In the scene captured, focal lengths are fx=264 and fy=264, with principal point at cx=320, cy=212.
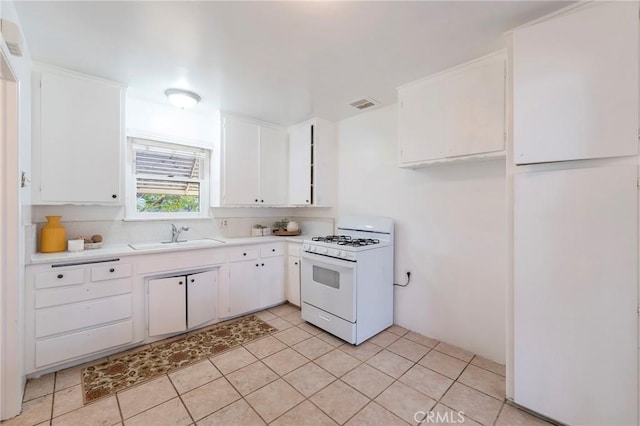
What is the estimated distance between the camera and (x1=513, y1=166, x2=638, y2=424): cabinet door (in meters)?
1.39

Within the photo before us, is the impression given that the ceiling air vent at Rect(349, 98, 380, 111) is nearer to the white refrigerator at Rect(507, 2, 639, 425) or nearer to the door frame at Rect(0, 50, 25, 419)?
the white refrigerator at Rect(507, 2, 639, 425)

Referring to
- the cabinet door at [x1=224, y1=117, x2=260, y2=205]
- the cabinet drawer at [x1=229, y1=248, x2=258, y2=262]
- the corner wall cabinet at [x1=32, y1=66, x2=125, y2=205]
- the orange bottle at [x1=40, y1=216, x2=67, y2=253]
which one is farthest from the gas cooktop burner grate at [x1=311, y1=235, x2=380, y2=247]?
the orange bottle at [x1=40, y1=216, x2=67, y2=253]

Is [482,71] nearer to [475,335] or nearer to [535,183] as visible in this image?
[535,183]

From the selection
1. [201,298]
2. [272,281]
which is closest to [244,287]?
[272,281]

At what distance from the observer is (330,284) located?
108 inches

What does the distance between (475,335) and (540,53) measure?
2238 mm

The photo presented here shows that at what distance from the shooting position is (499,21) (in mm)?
1693

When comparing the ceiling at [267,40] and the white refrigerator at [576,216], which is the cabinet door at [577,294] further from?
the ceiling at [267,40]

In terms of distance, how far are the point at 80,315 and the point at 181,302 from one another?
768mm

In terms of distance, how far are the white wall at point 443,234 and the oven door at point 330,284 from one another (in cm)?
74

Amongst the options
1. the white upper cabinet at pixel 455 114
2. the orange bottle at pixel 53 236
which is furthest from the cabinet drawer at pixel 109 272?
the white upper cabinet at pixel 455 114

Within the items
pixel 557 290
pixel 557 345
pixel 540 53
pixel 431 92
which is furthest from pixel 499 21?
pixel 557 345

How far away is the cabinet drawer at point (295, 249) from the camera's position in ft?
11.4

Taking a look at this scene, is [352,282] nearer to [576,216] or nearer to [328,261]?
[328,261]
